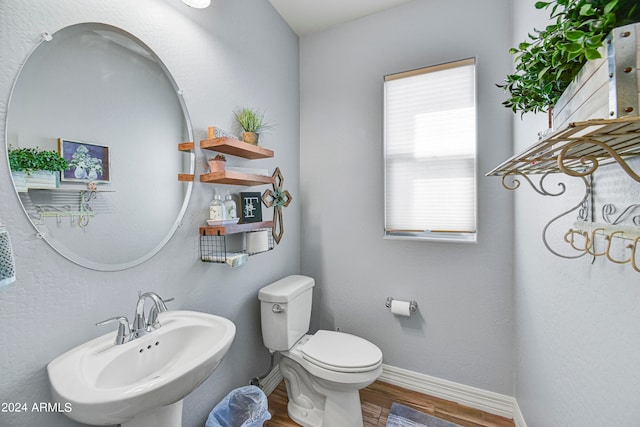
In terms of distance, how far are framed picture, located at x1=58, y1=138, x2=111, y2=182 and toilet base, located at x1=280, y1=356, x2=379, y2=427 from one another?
141 centimetres

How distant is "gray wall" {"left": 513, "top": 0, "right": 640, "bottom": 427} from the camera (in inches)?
27.0

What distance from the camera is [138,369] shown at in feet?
3.08

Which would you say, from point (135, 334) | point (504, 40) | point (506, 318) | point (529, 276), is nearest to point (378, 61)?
point (504, 40)

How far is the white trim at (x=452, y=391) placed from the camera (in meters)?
1.63

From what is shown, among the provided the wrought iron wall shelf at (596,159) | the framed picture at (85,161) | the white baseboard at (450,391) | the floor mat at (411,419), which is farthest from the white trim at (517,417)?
the framed picture at (85,161)

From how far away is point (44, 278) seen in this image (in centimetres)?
80

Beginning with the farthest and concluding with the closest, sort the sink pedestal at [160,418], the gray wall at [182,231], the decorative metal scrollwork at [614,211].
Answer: the sink pedestal at [160,418]
the gray wall at [182,231]
the decorative metal scrollwork at [614,211]

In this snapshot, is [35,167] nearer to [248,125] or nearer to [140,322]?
[140,322]

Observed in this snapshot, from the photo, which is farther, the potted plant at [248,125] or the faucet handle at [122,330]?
the potted plant at [248,125]

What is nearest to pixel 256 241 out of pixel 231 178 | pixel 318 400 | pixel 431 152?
pixel 231 178

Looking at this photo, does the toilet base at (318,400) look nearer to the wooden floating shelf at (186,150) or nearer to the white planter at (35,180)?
the wooden floating shelf at (186,150)

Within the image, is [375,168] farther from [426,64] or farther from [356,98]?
[426,64]

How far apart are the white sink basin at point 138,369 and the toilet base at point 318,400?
2.53 ft

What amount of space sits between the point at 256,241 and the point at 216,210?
29cm
